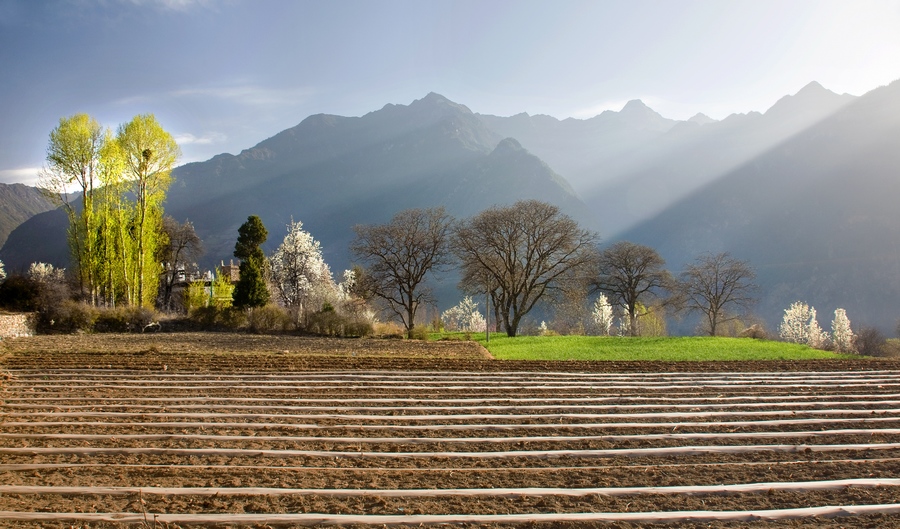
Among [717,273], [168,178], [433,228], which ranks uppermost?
[168,178]

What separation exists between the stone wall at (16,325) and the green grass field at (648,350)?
79.7 ft

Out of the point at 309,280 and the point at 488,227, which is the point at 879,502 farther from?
the point at 309,280

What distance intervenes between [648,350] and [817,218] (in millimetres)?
115527

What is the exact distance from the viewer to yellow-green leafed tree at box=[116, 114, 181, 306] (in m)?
32.5

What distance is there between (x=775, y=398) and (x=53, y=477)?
43.8 ft

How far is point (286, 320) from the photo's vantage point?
3081 cm

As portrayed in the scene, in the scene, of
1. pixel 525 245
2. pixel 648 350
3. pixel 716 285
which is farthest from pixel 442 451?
pixel 716 285

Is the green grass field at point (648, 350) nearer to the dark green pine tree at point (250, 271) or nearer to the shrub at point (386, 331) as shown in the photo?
the shrub at point (386, 331)

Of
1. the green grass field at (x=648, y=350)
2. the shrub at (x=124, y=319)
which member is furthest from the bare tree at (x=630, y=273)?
the shrub at (x=124, y=319)

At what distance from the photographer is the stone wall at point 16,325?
25000mm

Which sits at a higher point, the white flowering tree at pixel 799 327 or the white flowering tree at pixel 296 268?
the white flowering tree at pixel 296 268

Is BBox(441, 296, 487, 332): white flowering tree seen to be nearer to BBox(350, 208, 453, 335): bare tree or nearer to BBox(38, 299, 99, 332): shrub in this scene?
BBox(350, 208, 453, 335): bare tree

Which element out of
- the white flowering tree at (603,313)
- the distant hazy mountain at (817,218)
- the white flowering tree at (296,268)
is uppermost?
the distant hazy mountain at (817,218)

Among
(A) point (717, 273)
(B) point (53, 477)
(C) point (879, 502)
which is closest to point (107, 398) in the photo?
(B) point (53, 477)
